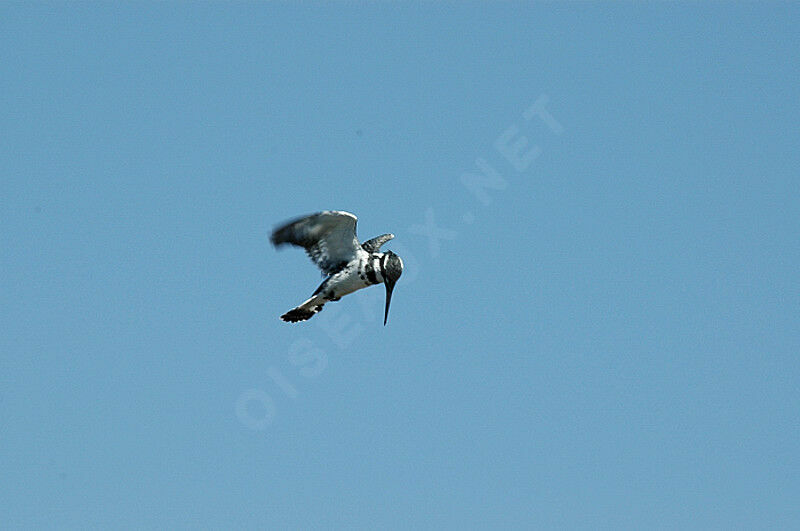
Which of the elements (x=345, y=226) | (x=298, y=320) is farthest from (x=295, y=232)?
(x=298, y=320)

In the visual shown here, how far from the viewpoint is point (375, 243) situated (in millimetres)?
36844

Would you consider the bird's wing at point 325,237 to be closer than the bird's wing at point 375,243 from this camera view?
Yes

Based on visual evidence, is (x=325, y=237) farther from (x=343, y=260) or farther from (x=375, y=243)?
(x=375, y=243)

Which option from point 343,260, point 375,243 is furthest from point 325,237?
point 375,243

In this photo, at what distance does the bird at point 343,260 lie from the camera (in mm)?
34500

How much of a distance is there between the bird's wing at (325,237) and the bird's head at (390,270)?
0.77 metres

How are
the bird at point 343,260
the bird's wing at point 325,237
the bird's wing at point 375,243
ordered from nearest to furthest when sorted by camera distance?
the bird's wing at point 325,237 < the bird at point 343,260 < the bird's wing at point 375,243

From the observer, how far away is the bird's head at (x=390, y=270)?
35.6 m

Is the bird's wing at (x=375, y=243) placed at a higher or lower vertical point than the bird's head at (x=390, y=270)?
higher

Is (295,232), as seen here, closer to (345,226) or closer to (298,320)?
(345,226)

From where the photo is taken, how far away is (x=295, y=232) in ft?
111

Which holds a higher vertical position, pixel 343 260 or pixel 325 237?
pixel 325 237

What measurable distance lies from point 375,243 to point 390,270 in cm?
145

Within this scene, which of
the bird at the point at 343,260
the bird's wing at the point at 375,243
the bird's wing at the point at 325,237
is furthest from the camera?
the bird's wing at the point at 375,243
